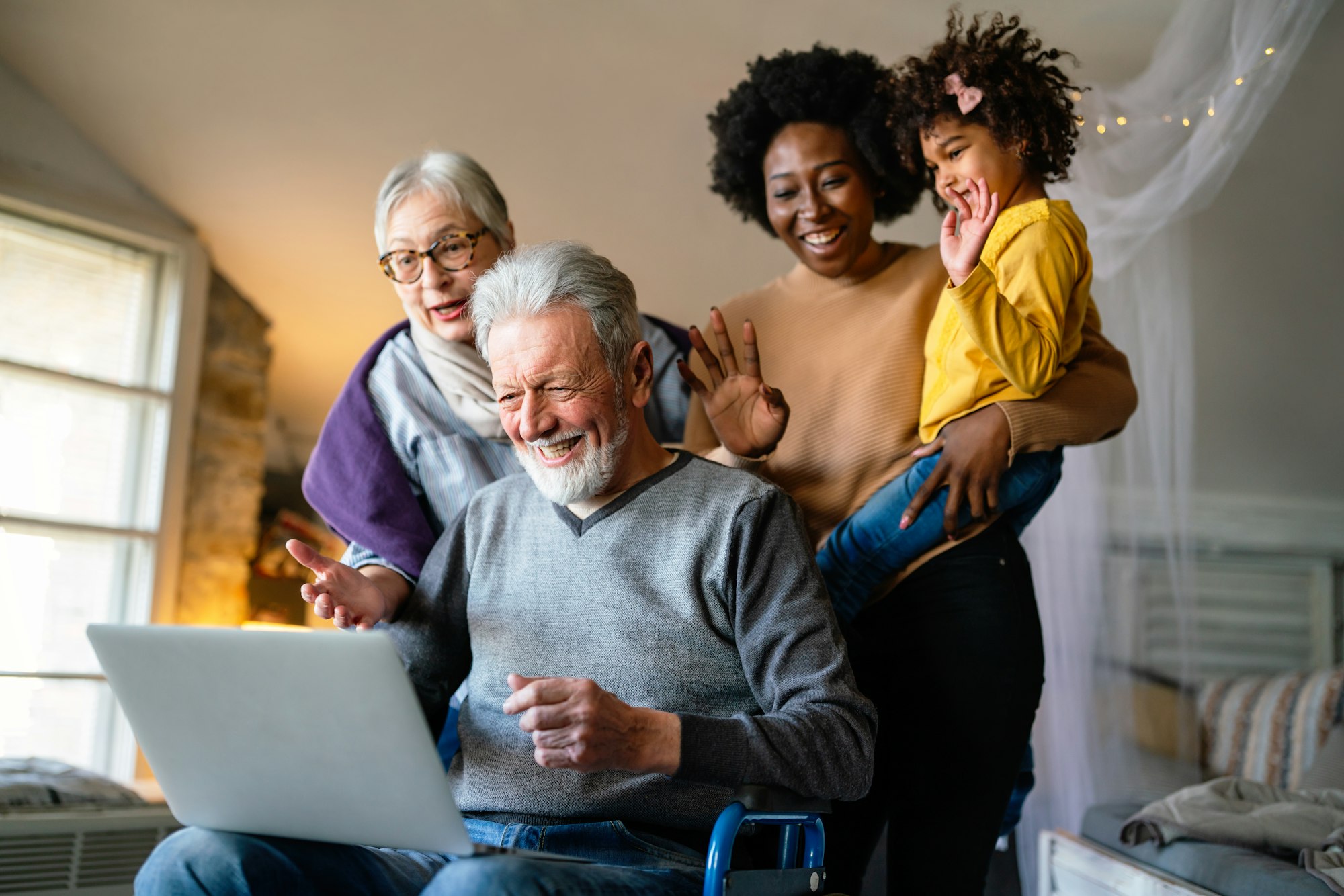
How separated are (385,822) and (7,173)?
4.25m

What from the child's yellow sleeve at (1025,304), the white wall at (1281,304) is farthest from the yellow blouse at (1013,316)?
the white wall at (1281,304)

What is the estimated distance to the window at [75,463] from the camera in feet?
14.1

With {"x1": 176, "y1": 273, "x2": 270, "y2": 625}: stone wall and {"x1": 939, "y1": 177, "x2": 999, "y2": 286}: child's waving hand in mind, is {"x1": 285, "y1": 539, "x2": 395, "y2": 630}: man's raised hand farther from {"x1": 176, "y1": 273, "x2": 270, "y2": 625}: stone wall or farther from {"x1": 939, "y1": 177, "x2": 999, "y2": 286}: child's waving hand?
{"x1": 176, "y1": 273, "x2": 270, "y2": 625}: stone wall

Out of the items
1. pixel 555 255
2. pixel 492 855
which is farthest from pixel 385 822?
pixel 555 255

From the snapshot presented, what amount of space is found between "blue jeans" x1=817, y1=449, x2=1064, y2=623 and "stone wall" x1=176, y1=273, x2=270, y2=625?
380cm

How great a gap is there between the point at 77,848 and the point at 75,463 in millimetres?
2212

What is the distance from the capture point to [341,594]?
160 centimetres

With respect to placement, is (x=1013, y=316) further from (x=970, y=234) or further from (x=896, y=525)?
(x=896, y=525)

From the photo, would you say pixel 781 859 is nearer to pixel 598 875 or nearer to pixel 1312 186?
pixel 598 875

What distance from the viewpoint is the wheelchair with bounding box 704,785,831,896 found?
1.23 meters

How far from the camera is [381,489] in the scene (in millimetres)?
1981

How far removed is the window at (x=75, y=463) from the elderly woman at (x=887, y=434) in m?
3.47

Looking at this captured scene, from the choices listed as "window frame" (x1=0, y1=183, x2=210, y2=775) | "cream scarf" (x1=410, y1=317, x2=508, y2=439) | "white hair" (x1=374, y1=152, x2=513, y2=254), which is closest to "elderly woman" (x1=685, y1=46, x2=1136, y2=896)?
"cream scarf" (x1=410, y1=317, x2=508, y2=439)

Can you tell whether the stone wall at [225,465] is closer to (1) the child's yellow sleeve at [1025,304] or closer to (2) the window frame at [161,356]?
(2) the window frame at [161,356]
